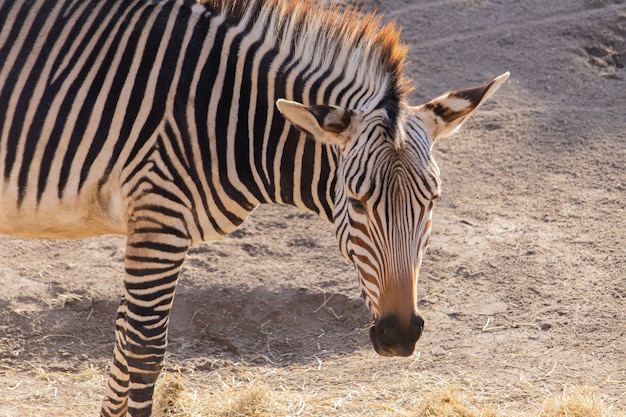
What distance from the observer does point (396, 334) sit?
13.3 feet

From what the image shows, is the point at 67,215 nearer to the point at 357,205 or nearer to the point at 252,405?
the point at 357,205

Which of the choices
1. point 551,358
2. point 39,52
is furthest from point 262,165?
point 551,358

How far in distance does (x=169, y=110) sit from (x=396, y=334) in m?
1.82

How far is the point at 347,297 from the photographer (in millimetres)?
7465

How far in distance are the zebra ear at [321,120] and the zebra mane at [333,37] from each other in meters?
0.38

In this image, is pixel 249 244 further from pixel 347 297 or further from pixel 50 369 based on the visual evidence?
pixel 50 369

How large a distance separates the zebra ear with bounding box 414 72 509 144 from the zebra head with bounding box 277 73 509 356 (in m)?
0.11

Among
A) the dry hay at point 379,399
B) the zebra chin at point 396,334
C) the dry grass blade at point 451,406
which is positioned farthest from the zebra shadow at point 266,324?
the zebra chin at point 396,334

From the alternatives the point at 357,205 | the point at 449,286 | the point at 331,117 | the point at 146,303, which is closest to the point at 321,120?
the point at 331,117

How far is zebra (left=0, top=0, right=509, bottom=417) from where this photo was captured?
15.2ft

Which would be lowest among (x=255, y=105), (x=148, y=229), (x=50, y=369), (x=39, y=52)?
(x=50, y=369)

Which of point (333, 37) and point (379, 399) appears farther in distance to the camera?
point (379, 399)

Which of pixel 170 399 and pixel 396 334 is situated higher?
pixel 396 334

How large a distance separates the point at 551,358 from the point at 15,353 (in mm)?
4471
